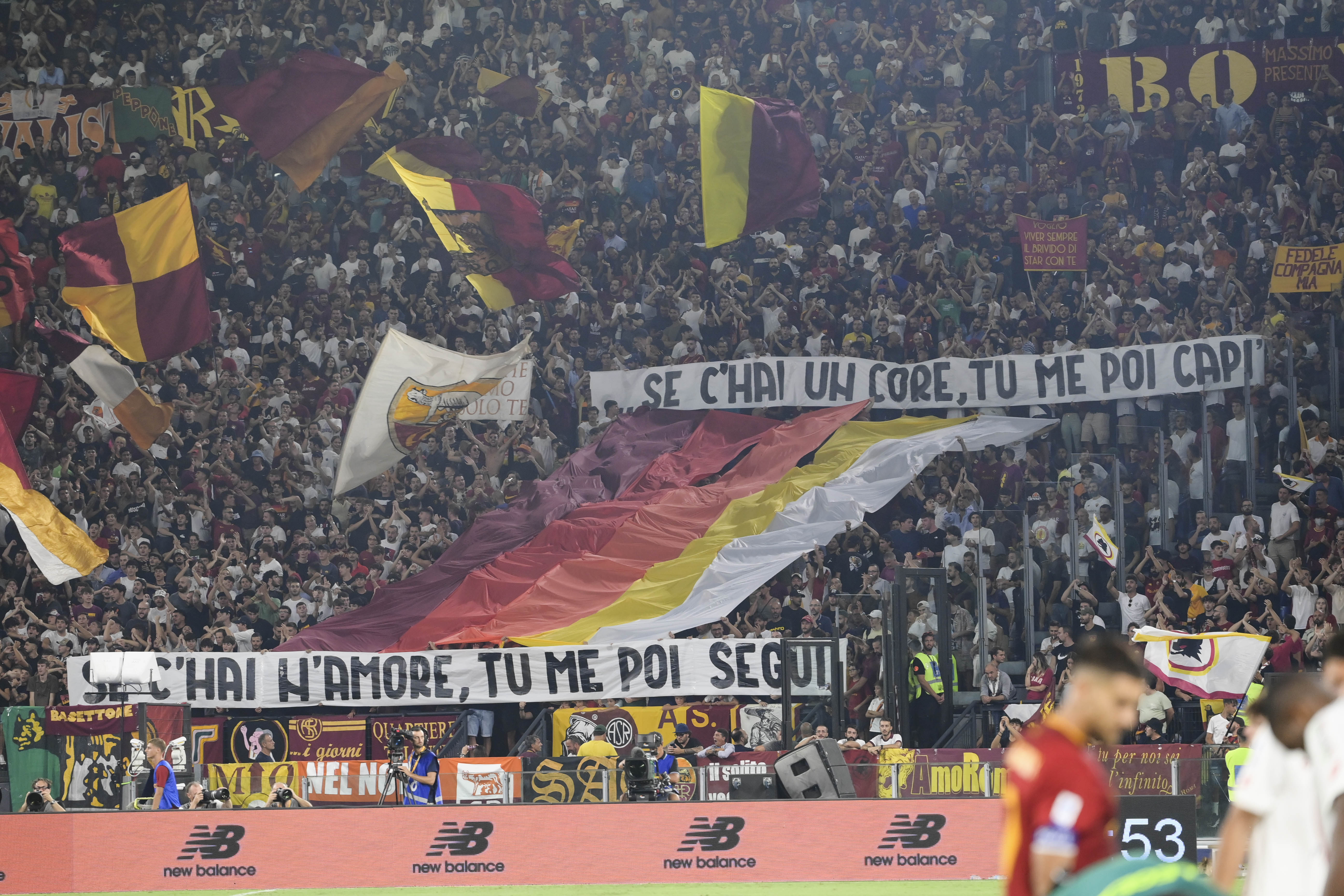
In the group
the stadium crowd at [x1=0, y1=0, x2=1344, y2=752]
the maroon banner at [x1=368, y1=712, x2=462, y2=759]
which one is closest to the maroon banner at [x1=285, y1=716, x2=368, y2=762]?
the maroon banner at [x1=368, y1=712, x2=462, y2=759]

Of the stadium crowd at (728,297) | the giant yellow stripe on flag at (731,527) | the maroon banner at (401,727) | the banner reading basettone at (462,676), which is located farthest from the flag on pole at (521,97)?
the maroon banner at (401,727)

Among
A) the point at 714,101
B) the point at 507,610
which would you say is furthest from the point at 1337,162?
Answer: the point at 507,610

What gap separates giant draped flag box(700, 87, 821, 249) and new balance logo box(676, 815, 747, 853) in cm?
1321

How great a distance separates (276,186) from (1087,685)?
2961 cm

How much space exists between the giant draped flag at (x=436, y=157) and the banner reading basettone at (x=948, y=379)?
5464 mm

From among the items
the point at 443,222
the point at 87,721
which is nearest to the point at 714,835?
the point at 87,721

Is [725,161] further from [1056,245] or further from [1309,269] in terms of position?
[1309,269]

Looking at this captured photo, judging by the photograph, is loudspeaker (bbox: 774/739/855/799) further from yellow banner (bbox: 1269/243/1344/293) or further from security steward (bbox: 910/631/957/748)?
yellow banner (bbox: 1269/243/1344/293)

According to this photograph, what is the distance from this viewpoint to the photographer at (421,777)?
1905cm

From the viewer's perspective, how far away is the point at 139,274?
94.0 feet

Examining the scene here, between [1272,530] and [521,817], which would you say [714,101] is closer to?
[1272,530]

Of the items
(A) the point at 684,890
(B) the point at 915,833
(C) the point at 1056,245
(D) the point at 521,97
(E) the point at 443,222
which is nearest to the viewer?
(A) the point at 684,890

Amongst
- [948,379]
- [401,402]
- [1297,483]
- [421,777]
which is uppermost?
[401,402]

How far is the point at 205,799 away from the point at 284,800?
1.00 meters
